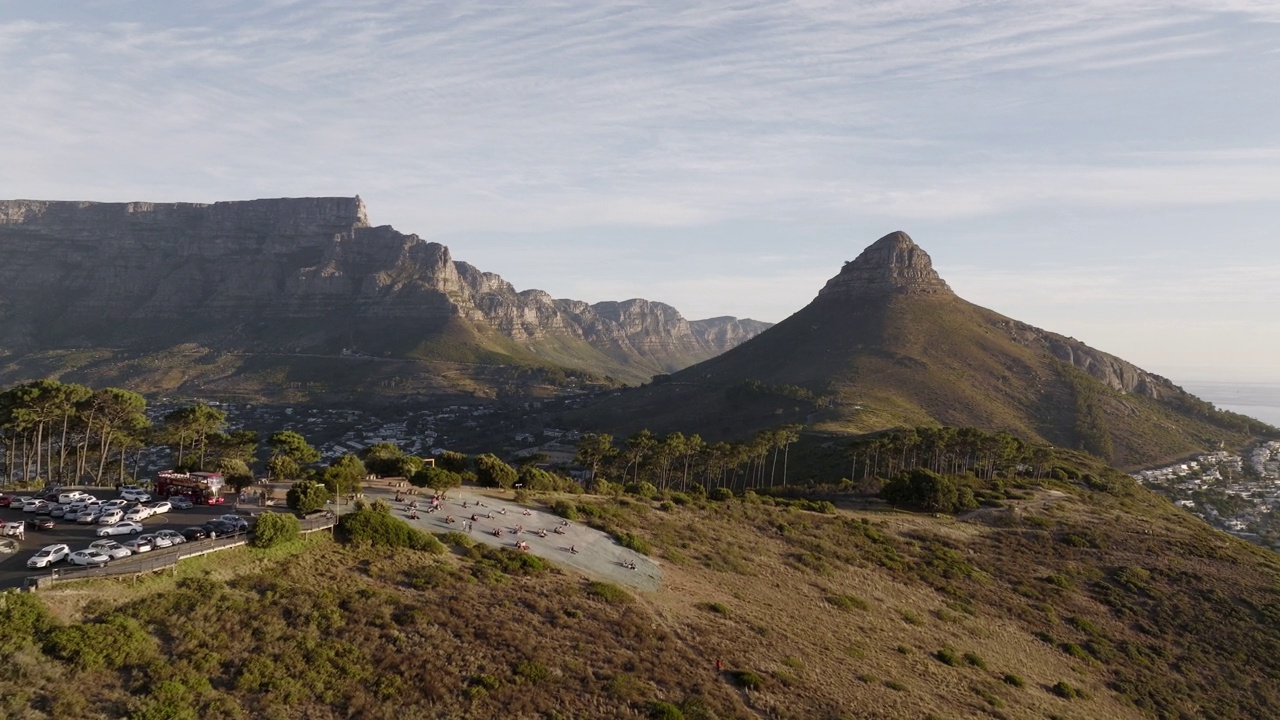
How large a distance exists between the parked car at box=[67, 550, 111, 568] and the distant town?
135020 mm

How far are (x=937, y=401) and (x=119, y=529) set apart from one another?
154766 millimetres

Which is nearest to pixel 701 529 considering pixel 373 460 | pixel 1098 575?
pixel 373 460

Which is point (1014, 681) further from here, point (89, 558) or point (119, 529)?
point (119, 529)

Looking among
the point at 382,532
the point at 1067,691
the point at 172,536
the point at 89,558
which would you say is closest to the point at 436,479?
the point at 382,532

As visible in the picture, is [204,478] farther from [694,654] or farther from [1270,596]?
[1270,596]

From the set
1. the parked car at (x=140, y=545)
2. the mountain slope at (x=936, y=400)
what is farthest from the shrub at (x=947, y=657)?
the mountain slope at (x=936, y=400)

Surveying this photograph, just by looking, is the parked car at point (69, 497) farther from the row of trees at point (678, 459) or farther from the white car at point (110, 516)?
the row of trees at point (678, 459)

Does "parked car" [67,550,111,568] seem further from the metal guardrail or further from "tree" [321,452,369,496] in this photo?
"tree" [321,452,369,496]

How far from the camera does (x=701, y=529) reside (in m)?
54.7

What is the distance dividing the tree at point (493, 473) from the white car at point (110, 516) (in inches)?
1000

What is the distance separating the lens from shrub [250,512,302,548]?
32.0 m

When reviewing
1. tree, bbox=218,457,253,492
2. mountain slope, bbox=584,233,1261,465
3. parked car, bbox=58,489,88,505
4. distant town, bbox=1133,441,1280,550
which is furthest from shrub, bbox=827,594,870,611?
distant town, bbox=1133,441,1280,550

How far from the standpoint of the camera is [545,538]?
146 feet

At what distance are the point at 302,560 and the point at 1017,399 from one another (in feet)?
571
